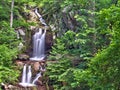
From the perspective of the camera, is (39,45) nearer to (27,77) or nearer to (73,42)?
(27,77)

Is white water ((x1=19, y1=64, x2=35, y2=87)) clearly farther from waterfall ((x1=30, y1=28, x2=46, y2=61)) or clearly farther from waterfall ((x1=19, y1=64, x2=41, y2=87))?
waterfall ((x1=30, y1=28, x2=46, y2=61))

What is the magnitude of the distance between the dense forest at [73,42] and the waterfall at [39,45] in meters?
0.43

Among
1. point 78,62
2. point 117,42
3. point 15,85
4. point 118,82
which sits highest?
point 117,42

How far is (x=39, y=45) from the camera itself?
23.0 metres

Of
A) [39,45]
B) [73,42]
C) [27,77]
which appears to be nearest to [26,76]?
[27,77]

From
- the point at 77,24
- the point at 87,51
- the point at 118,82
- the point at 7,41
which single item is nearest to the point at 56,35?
the point at 77,24

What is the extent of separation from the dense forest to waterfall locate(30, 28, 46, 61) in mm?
425

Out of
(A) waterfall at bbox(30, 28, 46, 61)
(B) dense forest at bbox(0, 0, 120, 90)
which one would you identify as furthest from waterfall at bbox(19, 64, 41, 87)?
(A) waterfall at bbox(30, 28, 46, 61)

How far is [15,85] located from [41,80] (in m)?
1.84

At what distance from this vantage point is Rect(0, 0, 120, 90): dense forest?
8.61 m

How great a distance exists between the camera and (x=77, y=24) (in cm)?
2112

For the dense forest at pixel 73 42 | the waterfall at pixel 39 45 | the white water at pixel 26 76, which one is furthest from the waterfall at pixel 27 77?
the waterfall at pixel 39 45

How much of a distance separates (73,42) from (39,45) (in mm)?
5776

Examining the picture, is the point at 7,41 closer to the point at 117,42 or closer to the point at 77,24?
the point at 77,24
